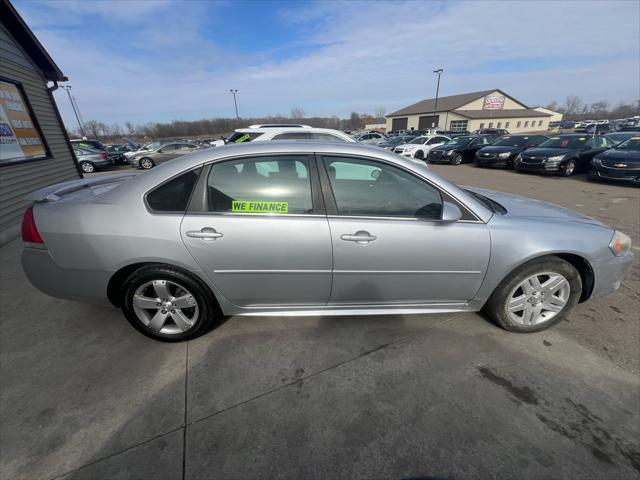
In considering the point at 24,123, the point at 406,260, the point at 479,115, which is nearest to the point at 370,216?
the point at 406,260

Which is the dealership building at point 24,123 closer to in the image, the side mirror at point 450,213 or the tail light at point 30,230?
the tail light at point 30,230

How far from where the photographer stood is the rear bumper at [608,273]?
2453 millimetres

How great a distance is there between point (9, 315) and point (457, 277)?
14.1ft

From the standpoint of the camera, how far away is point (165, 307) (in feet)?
7.75

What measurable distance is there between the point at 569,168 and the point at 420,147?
799 cm

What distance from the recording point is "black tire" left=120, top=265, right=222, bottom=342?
88.0 inches

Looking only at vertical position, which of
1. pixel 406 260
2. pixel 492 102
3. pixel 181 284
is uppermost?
pixel 492 102

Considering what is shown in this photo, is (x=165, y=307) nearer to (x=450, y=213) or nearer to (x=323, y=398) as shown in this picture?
(x=323, y=398)

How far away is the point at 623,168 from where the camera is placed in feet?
28.1

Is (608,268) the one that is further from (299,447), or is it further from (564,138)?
(564,138)

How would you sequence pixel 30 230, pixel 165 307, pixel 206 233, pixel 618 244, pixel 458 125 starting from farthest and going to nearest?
pixel 458 125, pixel 618 244, pixel 165 307, pixel 30 230, pixel 206 233

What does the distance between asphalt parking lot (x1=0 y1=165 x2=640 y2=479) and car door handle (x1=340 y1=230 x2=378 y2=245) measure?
93 centimetres

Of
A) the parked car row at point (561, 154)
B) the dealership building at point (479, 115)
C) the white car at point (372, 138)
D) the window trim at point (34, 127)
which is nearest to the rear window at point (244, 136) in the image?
the window trim at point (34, 127)

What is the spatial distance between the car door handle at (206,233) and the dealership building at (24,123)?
5180 millimetres
